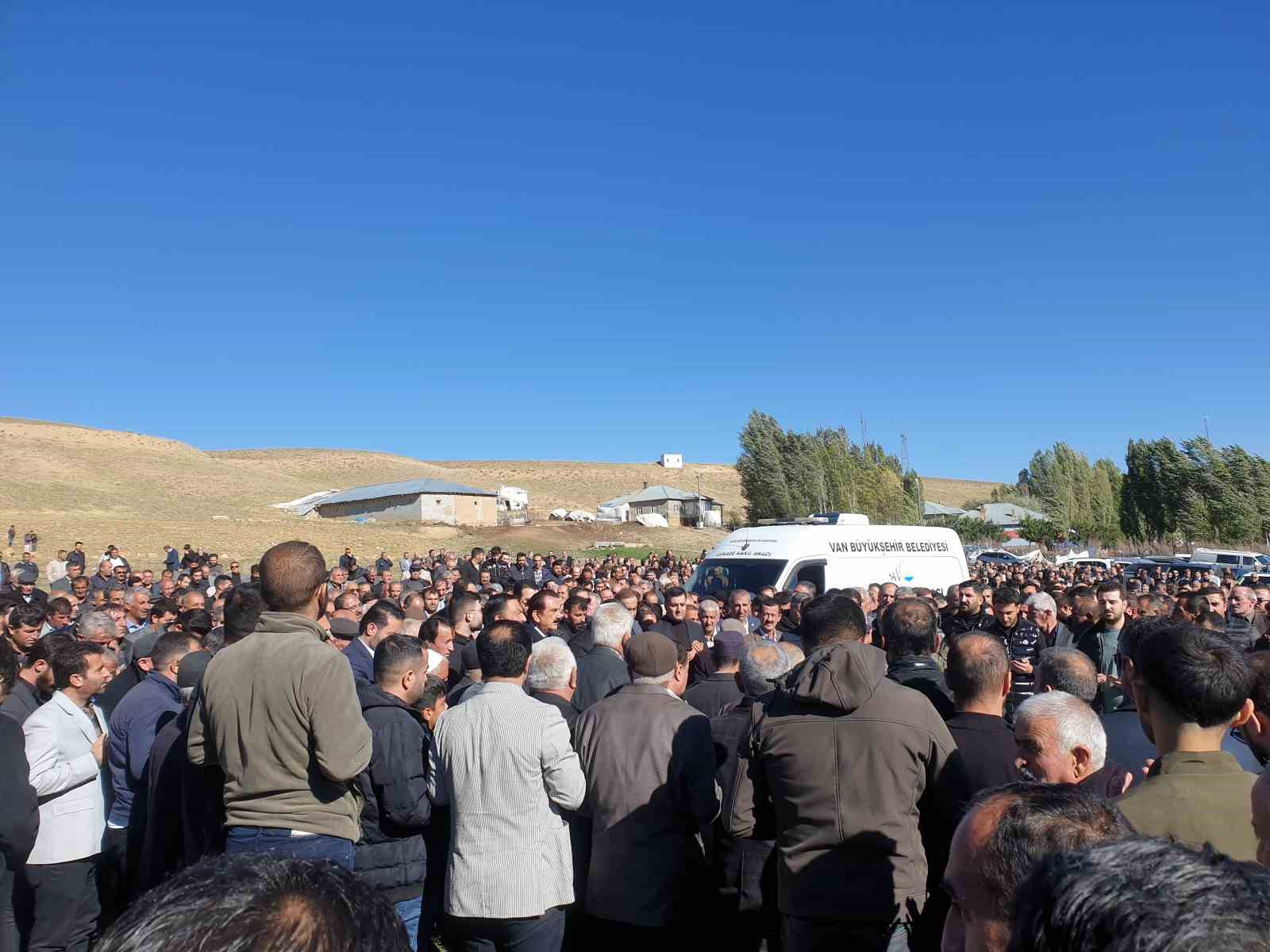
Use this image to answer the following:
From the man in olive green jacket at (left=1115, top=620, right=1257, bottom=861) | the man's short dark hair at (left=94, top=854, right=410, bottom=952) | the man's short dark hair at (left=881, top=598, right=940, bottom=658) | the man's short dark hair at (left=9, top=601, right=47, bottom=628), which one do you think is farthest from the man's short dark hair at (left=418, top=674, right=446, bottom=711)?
the man's short dark hair at (left=9, top=601, right=47, bottom=628)

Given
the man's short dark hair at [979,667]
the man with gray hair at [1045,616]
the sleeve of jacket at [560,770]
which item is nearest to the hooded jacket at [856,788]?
the man's short dark hair at [979,667]

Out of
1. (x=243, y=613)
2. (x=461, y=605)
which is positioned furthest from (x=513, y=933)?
(x=461, y=605)

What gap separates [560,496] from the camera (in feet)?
344

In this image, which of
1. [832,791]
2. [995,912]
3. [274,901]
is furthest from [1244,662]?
[274,901]

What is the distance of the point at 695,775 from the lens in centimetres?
412

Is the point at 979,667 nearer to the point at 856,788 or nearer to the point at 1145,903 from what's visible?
the point at 856,788

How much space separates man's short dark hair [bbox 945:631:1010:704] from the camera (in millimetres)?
3990

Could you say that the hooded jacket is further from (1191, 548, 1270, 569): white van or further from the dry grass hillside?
the dry grass hillside

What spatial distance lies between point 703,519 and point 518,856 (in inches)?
2852

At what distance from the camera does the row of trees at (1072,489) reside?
2040 inches

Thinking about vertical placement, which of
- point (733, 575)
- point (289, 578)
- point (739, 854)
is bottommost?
point (739, 854)

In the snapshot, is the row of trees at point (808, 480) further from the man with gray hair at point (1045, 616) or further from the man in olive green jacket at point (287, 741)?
the man in olive green jacket at point (287, 741)

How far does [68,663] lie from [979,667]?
4630 millimetres

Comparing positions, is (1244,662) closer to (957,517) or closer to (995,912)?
(995,912)
